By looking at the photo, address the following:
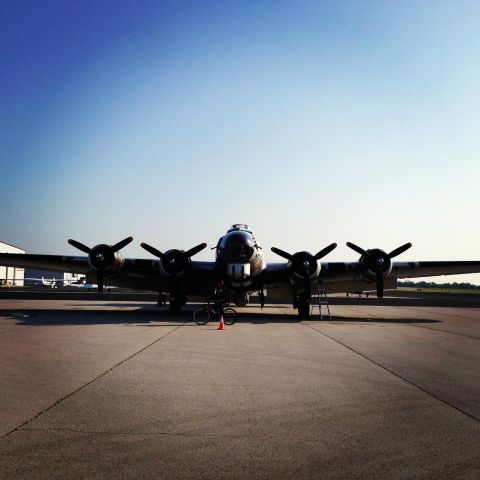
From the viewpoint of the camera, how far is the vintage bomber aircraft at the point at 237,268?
24375 millimetres

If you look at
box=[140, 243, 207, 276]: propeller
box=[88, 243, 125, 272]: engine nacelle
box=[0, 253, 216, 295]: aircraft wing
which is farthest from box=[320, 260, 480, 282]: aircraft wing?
box=[88, 243, 125, 272]: engine nacelle

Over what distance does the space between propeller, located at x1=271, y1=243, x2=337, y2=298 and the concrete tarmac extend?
40.5ft

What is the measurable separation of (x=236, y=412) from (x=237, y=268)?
17.7 meters

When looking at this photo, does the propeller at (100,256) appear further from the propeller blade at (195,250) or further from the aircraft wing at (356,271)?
the aircraft wing at (356,271)

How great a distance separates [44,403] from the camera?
626cm

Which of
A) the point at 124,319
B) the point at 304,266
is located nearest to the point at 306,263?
the point at 304,266

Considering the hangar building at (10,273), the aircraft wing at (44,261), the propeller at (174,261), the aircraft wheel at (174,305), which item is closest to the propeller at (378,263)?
the propeller at (174,261)

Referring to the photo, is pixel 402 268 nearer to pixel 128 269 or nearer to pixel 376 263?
pixel 376 263

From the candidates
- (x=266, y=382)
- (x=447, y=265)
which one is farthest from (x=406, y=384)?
(x=447, y=265)

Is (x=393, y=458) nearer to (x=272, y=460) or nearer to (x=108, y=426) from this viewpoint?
(x=272, y=460)

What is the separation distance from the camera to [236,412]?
234 inches

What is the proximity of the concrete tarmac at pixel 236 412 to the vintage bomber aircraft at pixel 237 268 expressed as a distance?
12315mm

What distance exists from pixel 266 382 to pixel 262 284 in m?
19.2

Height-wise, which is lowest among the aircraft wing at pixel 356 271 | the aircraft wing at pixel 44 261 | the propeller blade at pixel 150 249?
the aircraft wing at pixel 356 271
